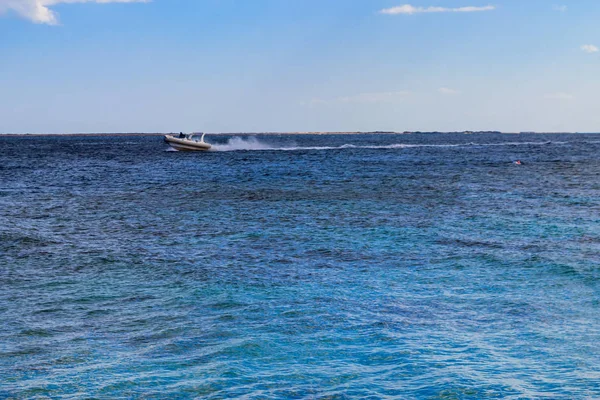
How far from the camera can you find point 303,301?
561 inches

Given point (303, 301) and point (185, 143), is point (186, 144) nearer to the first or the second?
point (185, 143)

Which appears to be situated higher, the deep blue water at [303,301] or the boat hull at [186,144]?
the boat hull at [186,144]

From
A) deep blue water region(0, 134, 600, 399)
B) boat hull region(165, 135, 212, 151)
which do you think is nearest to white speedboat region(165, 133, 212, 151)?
boat hull region(165, 135, 212, 151)

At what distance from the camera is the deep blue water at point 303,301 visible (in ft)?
31.9

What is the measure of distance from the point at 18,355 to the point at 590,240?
18319mm

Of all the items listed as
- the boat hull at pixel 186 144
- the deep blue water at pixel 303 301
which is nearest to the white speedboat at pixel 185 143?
the boat hull at pixel 186 144

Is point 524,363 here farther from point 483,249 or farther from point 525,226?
point 525,226

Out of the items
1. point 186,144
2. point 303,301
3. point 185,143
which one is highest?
point 185,143

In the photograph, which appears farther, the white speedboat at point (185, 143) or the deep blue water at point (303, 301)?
the white speedboat at point (185, 143)

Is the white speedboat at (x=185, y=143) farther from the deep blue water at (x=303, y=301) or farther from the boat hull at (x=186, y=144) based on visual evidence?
the deep blue water at (x=303, y=301)

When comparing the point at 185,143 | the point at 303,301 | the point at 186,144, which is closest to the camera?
the point at 303,301

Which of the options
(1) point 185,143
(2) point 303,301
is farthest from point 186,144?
(2) point 303,301

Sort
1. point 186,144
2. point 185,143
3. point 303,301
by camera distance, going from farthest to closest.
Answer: point 186,144, point 185,143, point 303,301

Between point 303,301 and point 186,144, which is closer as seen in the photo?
point 303,301
